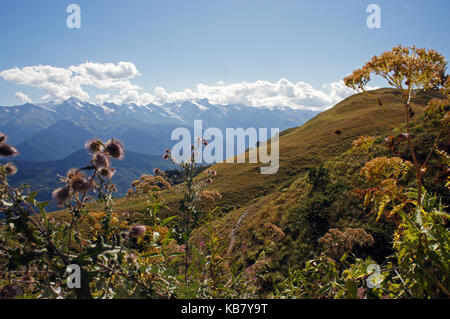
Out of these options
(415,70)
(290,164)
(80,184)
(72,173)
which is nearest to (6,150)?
(72,173)

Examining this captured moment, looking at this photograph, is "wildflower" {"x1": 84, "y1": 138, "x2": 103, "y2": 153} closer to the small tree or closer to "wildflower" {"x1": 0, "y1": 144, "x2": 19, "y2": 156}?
"wildflower" {"x1": 0, "y1": 144, "x2": 19, "y2": 156}

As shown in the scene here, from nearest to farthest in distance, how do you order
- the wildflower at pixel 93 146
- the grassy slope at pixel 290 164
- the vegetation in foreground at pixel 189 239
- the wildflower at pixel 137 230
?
the vegetation in foreground at pixel 189 239, the wildflower at pixel 137 230, the wildflower at pixel 93 146, the grassy slope at pixel 290 164

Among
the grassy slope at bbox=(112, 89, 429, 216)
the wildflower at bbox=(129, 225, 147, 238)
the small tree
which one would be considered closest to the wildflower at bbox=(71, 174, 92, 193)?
the wildflower at bbox=(129, 225, 147, 238)

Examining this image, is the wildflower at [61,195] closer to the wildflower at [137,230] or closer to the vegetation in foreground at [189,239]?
the vegetation in foreground at [189,239]

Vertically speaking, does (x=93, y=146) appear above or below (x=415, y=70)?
below

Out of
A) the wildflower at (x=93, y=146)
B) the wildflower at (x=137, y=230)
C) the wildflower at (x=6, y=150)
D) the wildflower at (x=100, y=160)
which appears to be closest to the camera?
the wildflower at (x=137, y=230)

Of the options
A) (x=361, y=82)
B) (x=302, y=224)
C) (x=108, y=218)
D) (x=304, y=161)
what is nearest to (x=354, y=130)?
(x=304, y=161)

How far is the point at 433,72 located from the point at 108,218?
15.2 ft

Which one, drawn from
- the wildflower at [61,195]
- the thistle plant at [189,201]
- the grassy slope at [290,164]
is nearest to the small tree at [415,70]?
the thistle plant at [189,201]

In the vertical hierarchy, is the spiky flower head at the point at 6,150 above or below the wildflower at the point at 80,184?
above

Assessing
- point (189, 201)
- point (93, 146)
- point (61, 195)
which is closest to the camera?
point (61, 195)

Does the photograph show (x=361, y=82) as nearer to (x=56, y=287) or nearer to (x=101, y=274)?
(x=101, y=274)

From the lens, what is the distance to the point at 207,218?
325 centimetres

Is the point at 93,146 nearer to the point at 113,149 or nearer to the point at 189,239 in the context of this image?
the point at 113,149
